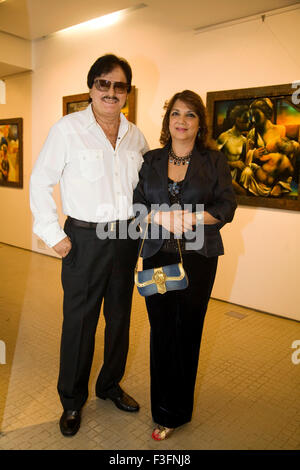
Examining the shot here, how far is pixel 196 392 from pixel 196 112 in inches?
68.4

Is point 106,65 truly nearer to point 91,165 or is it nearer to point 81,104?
point 91,165

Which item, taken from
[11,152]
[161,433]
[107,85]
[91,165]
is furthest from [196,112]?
[11,152]

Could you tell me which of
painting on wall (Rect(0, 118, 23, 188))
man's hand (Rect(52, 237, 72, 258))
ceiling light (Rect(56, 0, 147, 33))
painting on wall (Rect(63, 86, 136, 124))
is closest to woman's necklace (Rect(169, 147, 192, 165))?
man's hand (Rect(52, 237, 72, 258))

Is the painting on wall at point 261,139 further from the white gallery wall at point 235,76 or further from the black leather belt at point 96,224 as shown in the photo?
the black leather belt at point 96,224

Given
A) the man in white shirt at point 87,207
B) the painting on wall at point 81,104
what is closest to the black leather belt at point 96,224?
the man in white shirt at point 87,207

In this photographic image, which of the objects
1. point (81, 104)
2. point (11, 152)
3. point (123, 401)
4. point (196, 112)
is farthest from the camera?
point (11, 152)

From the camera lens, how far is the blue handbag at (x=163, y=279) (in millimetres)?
1906

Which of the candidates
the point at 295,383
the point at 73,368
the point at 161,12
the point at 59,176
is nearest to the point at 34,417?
the point at 73,368

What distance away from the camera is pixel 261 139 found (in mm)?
3930

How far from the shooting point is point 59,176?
2113 millimetres

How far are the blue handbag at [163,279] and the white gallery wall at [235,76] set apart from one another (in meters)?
2.34
